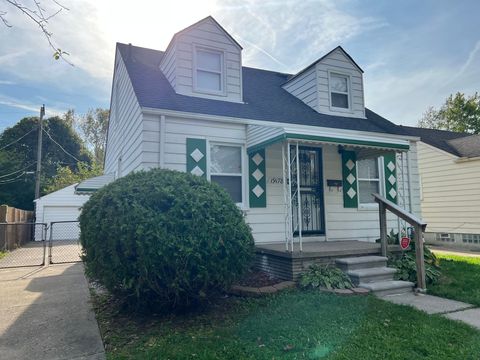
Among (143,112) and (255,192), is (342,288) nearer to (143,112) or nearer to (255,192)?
(255,192)

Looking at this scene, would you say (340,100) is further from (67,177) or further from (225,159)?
(67,177)

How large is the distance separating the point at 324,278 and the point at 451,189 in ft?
34.4

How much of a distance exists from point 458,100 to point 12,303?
91.3 ft

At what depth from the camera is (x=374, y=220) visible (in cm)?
838

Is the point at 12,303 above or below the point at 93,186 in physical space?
below

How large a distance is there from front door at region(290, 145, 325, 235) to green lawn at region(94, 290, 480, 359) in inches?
120

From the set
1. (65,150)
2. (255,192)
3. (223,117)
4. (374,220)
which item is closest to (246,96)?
(223,117)

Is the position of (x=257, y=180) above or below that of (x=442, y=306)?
above

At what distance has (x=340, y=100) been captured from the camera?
9234 millimetres

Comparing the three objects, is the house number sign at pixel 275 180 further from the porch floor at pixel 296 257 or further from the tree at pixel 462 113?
the tree at pixel 462 113

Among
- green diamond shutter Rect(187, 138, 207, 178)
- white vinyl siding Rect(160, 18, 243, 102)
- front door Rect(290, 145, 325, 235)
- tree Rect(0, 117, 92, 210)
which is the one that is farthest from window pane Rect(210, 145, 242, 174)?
tree Rect(0, 117, 92, 210)

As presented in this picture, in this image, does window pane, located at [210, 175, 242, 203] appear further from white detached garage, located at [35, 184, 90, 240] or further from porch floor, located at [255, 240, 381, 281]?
white detached garage, located at [35, 184, 90, 240]

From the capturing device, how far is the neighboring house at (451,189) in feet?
39.8

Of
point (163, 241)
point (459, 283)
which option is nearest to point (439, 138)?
point (459, 283)
